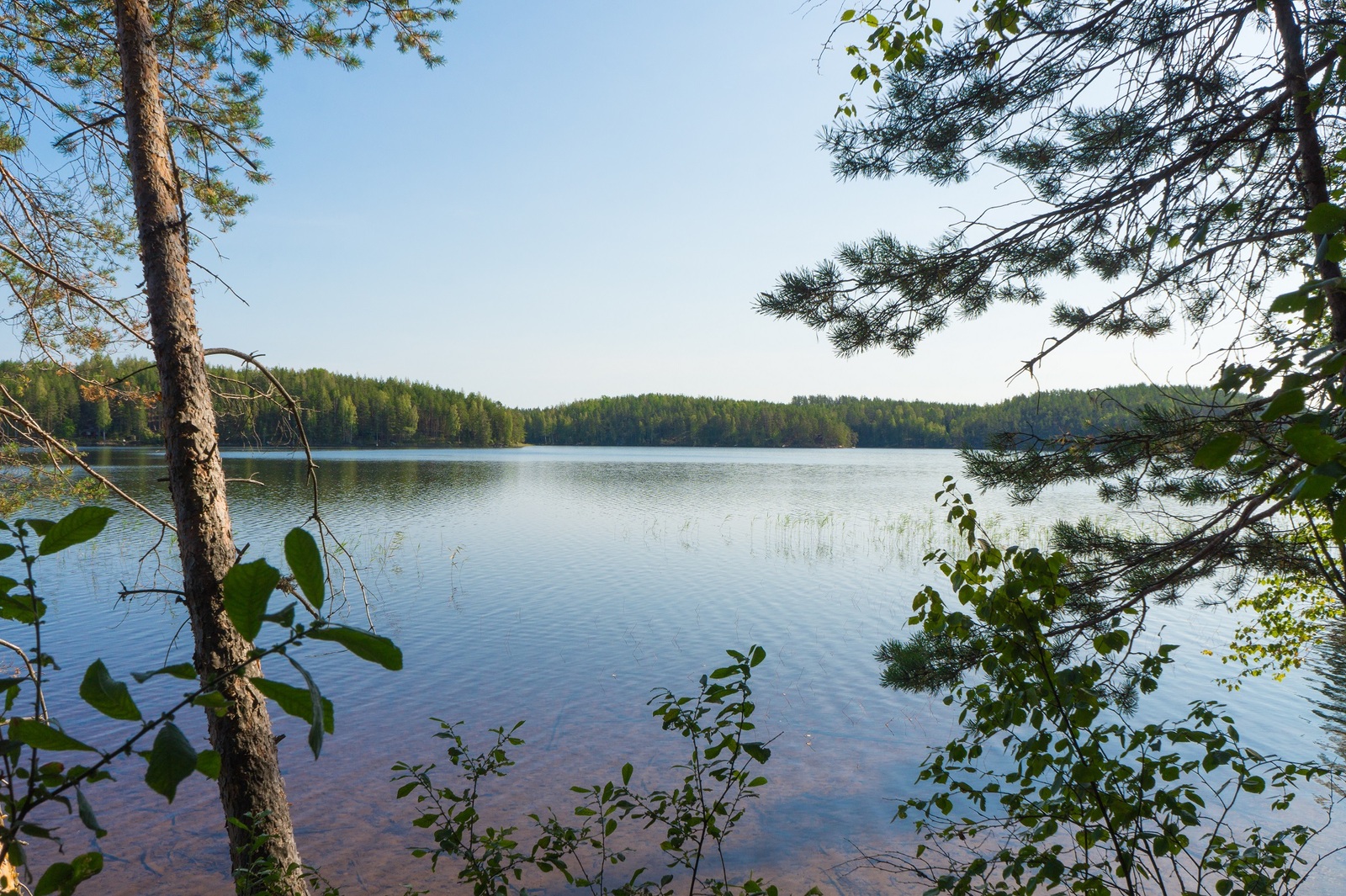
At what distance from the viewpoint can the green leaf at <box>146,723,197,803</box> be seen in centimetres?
68

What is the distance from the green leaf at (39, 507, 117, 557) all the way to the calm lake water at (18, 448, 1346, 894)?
5063 millimetres

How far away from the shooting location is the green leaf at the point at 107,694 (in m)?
0.67

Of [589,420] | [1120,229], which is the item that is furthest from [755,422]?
[1120,229]

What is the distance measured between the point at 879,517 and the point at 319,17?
839 inches

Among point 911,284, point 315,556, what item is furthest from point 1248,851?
point 911,284

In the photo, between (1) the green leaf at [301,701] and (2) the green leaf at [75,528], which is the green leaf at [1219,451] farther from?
(2) the green leaf at [75,528]

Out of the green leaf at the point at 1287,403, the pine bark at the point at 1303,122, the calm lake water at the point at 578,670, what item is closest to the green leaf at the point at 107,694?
the green leaf at the point at 1287,403

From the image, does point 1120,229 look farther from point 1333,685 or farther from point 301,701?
point 1333,685

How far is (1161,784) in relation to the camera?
261 inches

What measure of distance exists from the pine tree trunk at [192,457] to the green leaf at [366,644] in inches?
139

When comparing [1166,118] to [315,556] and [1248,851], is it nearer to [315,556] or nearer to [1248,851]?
[1248,851]

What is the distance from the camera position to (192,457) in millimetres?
3918

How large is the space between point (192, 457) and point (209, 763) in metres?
3.68

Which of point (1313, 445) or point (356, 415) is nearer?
point (1313, 445)
